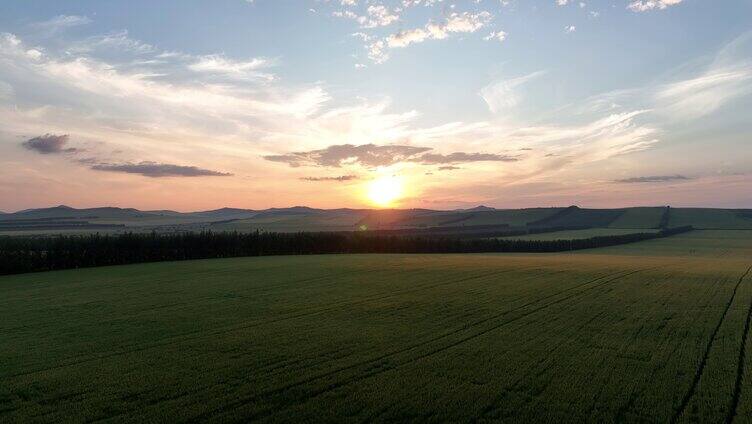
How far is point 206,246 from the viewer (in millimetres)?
71812

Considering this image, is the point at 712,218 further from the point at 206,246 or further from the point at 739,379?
the point at 739,379

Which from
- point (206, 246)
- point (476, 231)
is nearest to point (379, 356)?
point (206, 246)

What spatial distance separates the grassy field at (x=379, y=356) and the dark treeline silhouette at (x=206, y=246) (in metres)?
29.6

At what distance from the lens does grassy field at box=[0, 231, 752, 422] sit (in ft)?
36.9

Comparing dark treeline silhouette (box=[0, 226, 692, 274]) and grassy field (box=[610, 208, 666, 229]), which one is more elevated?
grassy field (box=[610, 208, 666, 229])

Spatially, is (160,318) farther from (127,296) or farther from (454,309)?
(454,309)

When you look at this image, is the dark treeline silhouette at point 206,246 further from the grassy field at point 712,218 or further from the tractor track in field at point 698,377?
the grassy field at point 712,218

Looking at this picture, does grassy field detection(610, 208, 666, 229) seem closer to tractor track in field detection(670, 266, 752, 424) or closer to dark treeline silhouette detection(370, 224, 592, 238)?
dark treeline silhouette detection(370, 224, 592, 238)

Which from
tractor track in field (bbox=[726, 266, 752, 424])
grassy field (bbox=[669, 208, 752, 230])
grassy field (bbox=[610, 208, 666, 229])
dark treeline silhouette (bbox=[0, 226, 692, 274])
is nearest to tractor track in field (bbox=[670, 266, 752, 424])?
tractor track in field (bbox=[726, 266, 752, 424])

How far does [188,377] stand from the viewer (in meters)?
13.2

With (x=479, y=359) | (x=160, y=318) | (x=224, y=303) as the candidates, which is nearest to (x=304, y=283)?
(x=224, y=303)

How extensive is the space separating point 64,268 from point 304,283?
38.8 metres

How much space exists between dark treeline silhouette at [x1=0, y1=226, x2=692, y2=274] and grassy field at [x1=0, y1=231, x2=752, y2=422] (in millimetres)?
29615

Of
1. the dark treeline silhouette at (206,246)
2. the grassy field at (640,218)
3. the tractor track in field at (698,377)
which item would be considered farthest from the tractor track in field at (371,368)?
the grassy field at (640,218)
